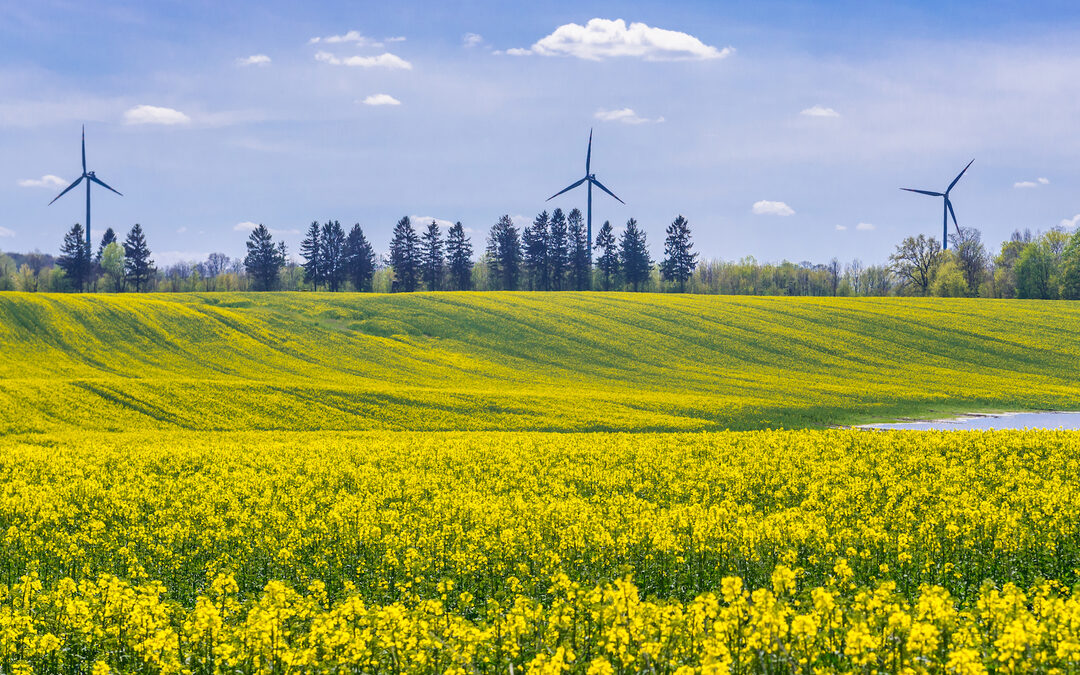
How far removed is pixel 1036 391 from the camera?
58812 millimetres

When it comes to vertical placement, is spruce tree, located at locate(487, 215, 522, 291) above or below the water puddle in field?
above

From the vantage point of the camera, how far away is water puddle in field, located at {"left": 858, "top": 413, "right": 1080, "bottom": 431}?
4562 cm

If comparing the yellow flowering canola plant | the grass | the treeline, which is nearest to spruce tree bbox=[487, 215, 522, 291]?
the treeline

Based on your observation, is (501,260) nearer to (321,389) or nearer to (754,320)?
(754,320)

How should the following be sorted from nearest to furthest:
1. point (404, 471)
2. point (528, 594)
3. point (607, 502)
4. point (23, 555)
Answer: point (528, 594), point (23, 555), point (607, 502), point (404, 471)

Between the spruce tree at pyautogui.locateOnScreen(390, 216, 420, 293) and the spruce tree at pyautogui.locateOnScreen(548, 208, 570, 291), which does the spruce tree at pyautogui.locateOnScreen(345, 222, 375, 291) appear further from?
the spruce tree at pyautogui.locateOnScreen(548, 208, 570, 291)

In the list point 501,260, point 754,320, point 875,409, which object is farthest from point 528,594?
point 501,260

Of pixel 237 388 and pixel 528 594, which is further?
pixel 237 388

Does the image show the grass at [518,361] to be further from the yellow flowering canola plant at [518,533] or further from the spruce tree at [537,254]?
the spruce tree at [537,254]

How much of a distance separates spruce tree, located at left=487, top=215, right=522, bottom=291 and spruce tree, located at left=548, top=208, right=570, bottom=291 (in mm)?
5299

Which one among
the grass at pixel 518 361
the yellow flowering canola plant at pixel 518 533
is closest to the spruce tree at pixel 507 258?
the grass at pixel 518 361

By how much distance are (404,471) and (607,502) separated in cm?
→ 655

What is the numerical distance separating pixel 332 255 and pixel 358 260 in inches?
166

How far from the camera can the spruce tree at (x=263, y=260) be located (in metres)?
134
